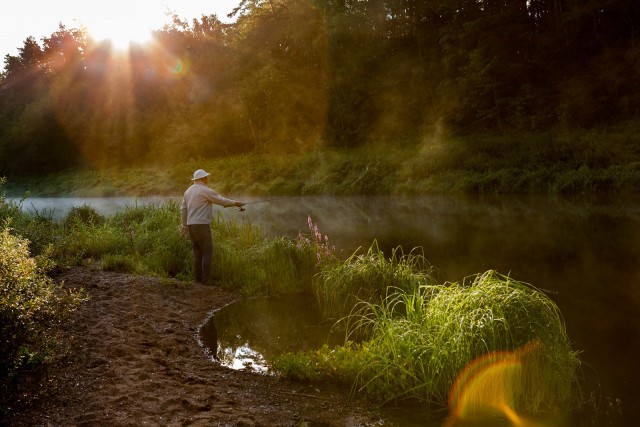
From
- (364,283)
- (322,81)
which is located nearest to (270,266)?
(364,283)

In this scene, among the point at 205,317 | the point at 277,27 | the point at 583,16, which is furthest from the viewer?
the point at 277,27

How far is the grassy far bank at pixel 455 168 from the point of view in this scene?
806 inches

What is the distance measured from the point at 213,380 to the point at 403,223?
500 inches

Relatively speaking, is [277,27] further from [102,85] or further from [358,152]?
[102,85]

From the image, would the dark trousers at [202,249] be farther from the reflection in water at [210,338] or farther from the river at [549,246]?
the river at [549,246]

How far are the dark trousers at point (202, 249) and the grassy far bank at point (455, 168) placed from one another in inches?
656

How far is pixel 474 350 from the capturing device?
4.46 m

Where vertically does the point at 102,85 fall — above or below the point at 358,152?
above

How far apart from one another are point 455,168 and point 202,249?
18.7m

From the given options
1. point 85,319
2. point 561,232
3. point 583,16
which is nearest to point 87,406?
point 85,319

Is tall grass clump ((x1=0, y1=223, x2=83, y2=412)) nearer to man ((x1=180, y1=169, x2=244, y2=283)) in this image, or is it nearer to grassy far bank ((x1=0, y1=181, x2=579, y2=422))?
grassy far bank ((x1=0, y1=181, x2=579, y2=422))

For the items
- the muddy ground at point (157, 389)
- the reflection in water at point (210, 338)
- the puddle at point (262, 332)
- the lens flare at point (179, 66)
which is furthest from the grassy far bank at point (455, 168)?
the muddy ground at point (157, 389)

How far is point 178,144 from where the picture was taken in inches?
1909

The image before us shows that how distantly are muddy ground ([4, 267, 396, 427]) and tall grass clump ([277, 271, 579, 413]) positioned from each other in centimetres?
39
